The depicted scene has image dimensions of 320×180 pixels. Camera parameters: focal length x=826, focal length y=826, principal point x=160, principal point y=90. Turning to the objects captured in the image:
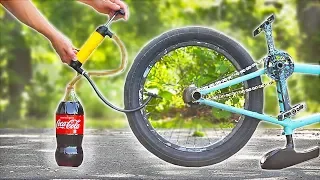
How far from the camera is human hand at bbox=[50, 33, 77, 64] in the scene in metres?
4.77

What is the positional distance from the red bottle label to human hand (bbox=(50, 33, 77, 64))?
0.35m

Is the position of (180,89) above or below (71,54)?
below

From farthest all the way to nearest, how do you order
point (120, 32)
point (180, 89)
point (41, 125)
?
point (120, 32)
point (41, 125)
point (180, 89)

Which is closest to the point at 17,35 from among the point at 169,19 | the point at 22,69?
the point at 22,69

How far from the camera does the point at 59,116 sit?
4992 mm

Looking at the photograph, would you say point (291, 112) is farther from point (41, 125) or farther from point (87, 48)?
point (41, 125)

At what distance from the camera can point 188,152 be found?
497cm

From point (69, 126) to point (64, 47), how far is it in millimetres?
499

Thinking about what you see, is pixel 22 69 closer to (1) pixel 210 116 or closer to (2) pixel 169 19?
(2) pixel 169 19

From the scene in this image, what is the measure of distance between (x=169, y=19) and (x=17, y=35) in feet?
11.8

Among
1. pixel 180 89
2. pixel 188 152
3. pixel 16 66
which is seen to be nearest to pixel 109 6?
pixel 180 89

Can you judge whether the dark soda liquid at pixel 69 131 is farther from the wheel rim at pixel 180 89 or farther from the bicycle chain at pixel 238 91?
the bicycle chain at pixel 238 91

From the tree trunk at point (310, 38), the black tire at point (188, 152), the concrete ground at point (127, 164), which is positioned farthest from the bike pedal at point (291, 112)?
the tree trunk at point (310, 38)

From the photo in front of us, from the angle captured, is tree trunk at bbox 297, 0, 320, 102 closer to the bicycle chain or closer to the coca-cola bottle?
the bicycle chain
